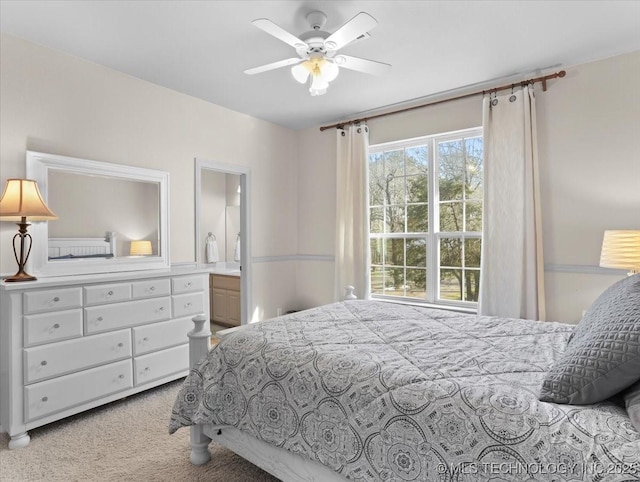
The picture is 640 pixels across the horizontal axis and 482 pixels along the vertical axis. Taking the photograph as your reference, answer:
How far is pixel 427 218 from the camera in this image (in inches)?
153

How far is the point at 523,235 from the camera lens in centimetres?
312

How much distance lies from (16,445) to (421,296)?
3.44 meters

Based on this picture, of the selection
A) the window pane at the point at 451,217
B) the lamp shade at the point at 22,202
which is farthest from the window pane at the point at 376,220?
the lamp shade at the point at 22,202

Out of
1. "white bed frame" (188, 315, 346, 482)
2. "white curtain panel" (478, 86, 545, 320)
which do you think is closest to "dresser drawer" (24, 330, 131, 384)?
"white bed frame" (188, 315, 346, 482)

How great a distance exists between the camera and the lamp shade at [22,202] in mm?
2273

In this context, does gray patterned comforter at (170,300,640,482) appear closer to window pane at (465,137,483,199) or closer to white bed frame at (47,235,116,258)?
white bed frame at (47,235,116,258)

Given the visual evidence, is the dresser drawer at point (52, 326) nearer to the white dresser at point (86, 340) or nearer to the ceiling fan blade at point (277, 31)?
the white dresser at point (86, 340)

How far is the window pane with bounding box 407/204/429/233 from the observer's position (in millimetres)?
3908

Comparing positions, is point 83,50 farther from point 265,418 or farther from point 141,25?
point 265,418

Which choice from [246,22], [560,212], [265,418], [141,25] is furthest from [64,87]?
[560,212]

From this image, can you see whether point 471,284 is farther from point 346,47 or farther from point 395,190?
point 346,47

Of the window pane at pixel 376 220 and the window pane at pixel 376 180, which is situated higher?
the window pane at pixel 376 180

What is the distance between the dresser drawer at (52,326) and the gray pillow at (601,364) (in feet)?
8.81

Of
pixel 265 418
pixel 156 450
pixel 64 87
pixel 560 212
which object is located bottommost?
pixel 156 450
